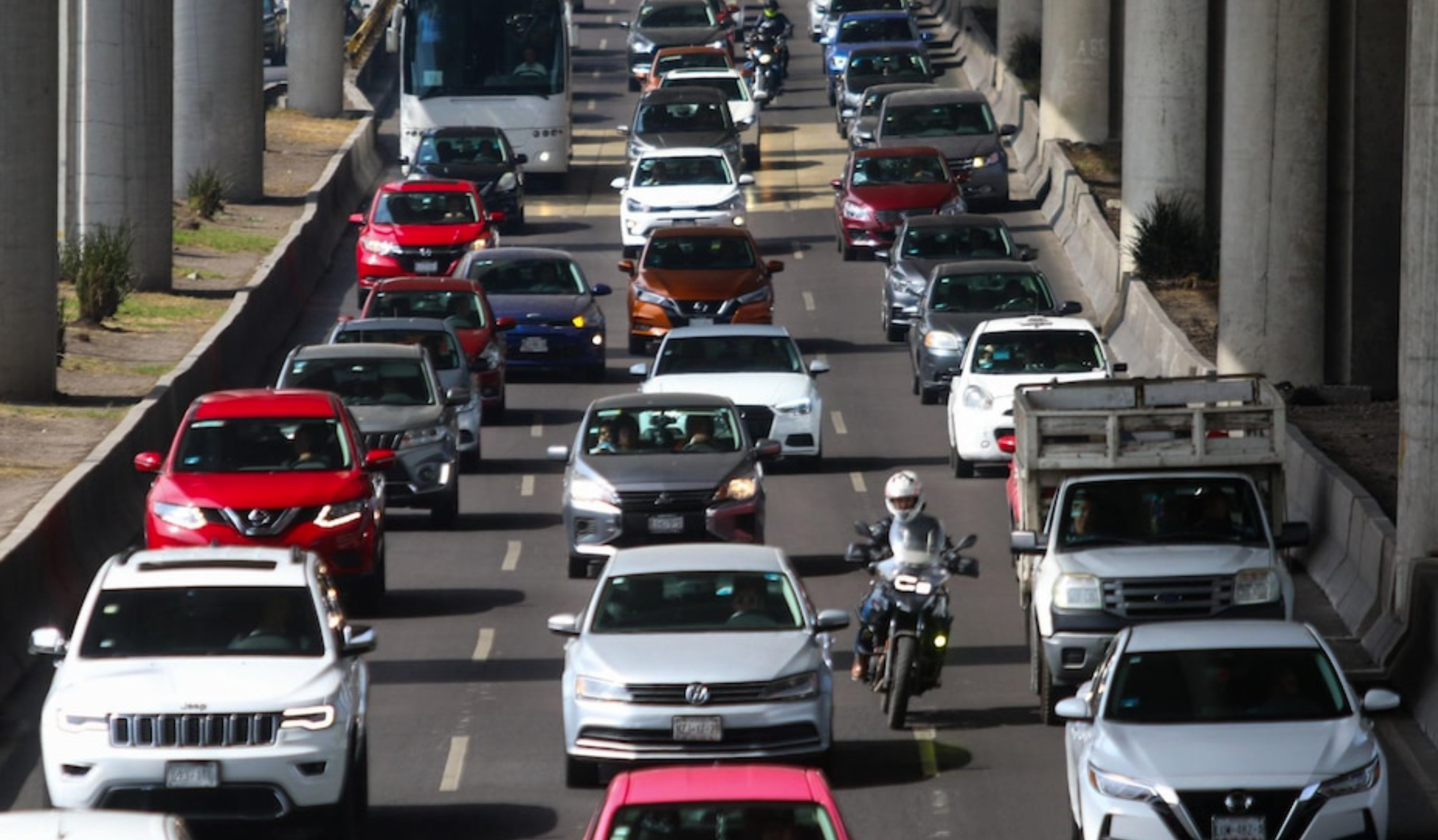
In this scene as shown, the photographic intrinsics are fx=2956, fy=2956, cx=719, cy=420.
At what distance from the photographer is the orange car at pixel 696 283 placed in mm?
38250

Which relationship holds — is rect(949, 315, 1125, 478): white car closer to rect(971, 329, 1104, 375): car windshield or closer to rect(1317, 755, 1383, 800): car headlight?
rect(971, 329, 1104, 375): car windshield

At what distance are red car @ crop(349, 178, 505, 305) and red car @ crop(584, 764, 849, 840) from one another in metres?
30.3

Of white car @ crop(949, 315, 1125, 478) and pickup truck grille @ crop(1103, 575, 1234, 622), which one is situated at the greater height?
white car @ crop(949, 315, 1125, 478)

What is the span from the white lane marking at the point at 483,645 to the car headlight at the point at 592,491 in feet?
6.07

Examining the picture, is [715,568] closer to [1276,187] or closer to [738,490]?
[738,490]

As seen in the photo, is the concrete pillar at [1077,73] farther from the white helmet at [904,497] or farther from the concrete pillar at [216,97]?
the white helmet at [904,497]

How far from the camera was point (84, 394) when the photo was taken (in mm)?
33812

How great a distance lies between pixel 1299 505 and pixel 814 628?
928cm

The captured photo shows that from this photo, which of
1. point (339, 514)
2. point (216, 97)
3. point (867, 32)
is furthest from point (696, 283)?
point (867, 32)

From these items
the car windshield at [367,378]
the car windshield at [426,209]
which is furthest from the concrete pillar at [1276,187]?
the car windshield at [426,209]

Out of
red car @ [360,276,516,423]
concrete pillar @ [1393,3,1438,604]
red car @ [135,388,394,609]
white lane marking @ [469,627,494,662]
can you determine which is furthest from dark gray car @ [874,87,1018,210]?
concrete pillar @ [1393,3,1438,604]

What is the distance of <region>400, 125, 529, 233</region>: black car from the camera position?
49719 mm

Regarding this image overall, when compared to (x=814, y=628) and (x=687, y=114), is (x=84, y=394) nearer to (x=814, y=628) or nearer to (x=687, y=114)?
(x=814, y=628)

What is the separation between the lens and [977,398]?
30.3 metres
